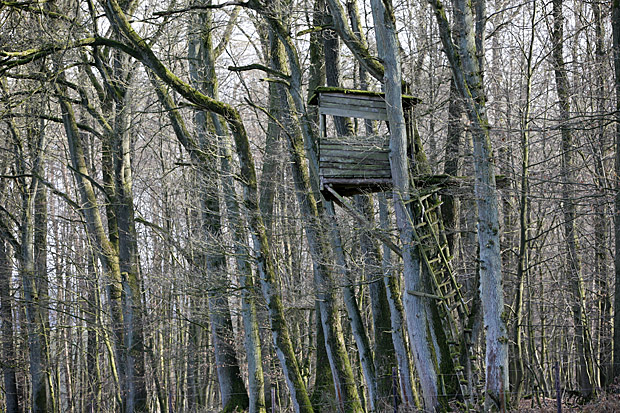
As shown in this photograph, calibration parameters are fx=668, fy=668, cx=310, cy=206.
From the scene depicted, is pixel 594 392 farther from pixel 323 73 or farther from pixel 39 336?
pixel 39 336

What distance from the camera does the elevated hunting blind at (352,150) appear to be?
35.6 ft

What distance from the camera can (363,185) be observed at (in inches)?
439

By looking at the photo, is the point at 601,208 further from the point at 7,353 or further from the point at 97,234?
the point at 7,353

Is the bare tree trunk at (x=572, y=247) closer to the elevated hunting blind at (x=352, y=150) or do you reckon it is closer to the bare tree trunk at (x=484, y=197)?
the bare tree trunk at (x=484, y=197)

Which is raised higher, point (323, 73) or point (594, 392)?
point (323, 73)

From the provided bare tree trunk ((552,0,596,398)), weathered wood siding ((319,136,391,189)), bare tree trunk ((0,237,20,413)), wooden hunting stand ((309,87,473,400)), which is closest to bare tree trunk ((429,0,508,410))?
wooden hunting stand ((309,87,473,400))

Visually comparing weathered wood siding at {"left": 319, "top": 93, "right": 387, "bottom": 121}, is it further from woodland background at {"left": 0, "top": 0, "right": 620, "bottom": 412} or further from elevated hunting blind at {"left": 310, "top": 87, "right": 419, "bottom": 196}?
woodland background at {"left": 0, "top": 0, "right": 620, "bottom": 412}

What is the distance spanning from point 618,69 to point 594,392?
677 centimetres

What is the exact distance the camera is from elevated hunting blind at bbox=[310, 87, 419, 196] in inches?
427

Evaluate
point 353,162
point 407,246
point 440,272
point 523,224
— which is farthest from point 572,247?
point 353,162

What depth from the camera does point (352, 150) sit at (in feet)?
36.2

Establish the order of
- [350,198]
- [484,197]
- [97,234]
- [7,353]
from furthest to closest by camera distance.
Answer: [7,353] → [97,234] → [350,198] → [484,197]

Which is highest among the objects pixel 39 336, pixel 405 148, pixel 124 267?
pixel 405 148

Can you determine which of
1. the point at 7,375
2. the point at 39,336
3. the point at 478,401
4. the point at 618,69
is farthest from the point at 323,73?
the point at 7,375
